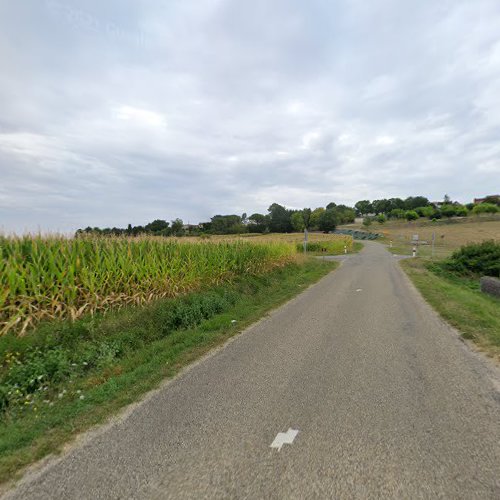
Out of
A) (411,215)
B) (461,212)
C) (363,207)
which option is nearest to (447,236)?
(411,215)

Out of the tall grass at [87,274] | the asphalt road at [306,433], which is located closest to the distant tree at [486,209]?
the tall grass at [87,274]

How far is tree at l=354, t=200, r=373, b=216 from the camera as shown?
150 m

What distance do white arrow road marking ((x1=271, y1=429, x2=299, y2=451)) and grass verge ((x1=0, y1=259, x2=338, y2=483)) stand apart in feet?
6.01

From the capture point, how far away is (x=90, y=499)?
6.73 ft

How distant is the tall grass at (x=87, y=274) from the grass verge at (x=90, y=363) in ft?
1.34

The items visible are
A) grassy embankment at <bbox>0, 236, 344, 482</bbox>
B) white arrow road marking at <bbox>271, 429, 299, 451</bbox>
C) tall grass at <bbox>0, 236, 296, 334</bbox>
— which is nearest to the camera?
white arrow road marking at <bbox>271, 429, 299, 451</bbox>

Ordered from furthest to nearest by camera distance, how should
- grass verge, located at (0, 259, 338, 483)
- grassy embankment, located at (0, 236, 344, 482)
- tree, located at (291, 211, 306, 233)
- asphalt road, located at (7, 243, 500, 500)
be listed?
tree, located at (291, 211, 306, 233)
grassy embankment, located at (0, 236, 344, 482)
grass verge, located at (0, 259, 338, 483)
asphalt road, located at (7, 243, 500, 500)

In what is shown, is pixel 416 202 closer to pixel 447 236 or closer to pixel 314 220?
pixel 314 220

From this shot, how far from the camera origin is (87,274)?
5906mm

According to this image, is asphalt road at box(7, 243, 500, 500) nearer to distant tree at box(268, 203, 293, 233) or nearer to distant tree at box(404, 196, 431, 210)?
distant tree at box(268, 203, 293, 233)

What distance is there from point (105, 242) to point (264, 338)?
4.75m

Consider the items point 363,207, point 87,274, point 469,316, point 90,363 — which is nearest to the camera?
point 90,363

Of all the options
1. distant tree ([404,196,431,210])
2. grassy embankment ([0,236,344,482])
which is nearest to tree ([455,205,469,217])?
distant tree ([404,196,431,210])

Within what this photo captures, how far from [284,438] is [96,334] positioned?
3995 mm
